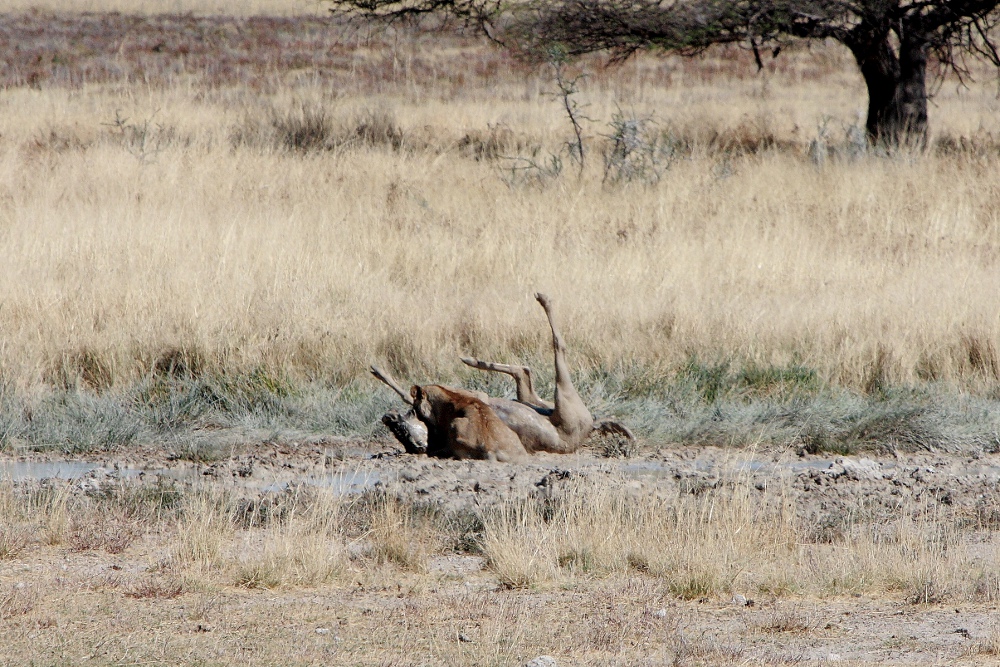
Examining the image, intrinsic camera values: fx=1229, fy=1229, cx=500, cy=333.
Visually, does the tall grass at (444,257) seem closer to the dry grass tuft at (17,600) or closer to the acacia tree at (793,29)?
the acacia tree at (793,29)

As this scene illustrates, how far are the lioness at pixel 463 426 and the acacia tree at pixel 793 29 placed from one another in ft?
31.0

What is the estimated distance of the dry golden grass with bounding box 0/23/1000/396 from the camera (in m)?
8.61

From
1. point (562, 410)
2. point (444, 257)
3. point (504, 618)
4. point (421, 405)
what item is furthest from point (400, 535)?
point (444, 257)

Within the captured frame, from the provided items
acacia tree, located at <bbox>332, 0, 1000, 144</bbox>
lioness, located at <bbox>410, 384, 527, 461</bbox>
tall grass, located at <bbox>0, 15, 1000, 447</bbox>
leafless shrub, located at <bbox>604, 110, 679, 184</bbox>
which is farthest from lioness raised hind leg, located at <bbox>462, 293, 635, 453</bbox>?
acacia tree, located at <bbox>332, 0, 1000, 144</bbox>

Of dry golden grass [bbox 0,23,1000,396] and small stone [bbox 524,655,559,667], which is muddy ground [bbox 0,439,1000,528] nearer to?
dry golden grass [bbox 0,23,1000,396]

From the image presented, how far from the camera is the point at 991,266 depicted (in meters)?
10.7

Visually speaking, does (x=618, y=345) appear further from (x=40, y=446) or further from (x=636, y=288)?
(x=40, y=446)

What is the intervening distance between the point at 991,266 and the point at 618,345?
4.05 metres

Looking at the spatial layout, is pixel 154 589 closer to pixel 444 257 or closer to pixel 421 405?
pixel 421 405

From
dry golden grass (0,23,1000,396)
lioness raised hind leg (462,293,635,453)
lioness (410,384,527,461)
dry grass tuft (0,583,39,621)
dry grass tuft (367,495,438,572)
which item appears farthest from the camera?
dry golden grass (0,23,1000,396)

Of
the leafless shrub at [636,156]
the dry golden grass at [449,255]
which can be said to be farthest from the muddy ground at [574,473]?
the leafless shrub at [636,156]

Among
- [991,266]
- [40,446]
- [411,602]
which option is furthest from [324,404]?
[991,266]

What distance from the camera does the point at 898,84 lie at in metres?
16.3

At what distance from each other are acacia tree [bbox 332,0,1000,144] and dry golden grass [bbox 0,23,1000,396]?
1.35 meters
